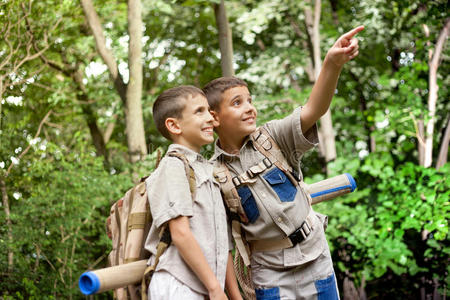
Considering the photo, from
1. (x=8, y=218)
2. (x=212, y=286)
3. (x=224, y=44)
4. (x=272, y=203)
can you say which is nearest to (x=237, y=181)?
(x=272, y=203)

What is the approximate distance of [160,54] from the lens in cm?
993

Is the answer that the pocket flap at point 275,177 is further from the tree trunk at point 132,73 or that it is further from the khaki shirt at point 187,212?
the tree trunk at point 132,73

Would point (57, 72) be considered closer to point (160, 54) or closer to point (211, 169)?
point (160, 54)

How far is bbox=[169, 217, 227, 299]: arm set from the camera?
1676 mm

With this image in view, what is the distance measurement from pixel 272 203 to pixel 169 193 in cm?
48

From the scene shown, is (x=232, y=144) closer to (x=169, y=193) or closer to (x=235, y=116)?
(x=235, y=116)

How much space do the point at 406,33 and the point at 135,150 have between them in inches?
159

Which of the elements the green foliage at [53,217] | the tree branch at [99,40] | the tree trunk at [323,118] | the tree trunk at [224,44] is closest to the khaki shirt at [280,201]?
the green foliage at [53,217]

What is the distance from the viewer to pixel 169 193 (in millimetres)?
1716

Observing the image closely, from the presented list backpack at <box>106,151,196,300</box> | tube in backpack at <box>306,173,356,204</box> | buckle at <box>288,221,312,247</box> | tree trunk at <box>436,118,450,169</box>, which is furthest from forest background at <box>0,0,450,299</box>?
backpack at <box>106,151,196,300</box>

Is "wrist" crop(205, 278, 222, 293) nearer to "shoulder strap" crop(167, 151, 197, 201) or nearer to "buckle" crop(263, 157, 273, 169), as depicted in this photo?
"shoulder strap" crop(167, 151, 197, 201)

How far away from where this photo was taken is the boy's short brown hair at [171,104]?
194 cm

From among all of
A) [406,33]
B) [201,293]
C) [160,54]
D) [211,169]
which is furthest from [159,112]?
[160,54]

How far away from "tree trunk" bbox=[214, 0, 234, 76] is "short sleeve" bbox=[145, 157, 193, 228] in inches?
133
